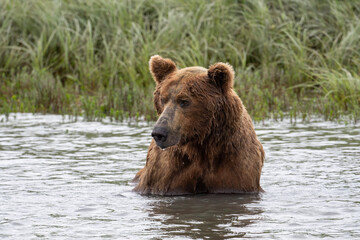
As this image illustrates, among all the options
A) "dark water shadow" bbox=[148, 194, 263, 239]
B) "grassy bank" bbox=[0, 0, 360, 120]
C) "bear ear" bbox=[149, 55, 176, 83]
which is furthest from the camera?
"grassy bank" bbox=[0, 0, 360, 120]

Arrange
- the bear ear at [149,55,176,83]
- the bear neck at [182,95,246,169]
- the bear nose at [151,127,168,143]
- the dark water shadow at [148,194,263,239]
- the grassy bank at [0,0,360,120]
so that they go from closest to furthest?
the dark water shadow at [148,194,263,239]
the bear nose at [151,127,168,143]
the bear neck at [182,95,246,169]
the bear ear at [149,55,176,83]
the grassy bank at [0,0,360,120]

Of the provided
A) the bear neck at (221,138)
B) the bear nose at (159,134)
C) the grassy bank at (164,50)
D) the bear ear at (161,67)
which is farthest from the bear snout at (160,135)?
the grassy bank at (164,50)

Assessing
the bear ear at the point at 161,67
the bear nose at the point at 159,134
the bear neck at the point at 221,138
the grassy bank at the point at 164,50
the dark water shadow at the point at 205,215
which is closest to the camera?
the dark water shadow at the point at 205,215

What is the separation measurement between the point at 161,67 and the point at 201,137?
2.41ft

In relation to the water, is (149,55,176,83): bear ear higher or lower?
higher

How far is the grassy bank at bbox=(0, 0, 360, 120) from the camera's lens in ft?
40.4

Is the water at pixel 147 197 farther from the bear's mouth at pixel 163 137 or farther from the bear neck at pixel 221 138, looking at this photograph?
the bear's mouth at pixel 163 137

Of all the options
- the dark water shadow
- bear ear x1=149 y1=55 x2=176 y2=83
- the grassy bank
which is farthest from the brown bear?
the grassy bank

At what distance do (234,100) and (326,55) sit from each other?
23.6ft

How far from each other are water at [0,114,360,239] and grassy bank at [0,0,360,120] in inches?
56.3

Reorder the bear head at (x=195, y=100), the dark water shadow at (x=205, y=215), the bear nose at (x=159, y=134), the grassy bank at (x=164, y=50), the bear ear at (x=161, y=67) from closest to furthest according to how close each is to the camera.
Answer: the dark water shadow at (x=205, y=215)
the bear nose at (x=159, y=134)
the bear head at (x=195, y=100)
the bear ear at (x=161, y=67)
the grassy bank at (x=164, y=50)

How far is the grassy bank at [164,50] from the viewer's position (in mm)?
12328

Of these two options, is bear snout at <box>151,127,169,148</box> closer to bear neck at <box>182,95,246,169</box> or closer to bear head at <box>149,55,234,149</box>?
bear head at <box>149,55,234,149</box>

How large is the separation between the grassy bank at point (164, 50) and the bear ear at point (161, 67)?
5.13m
